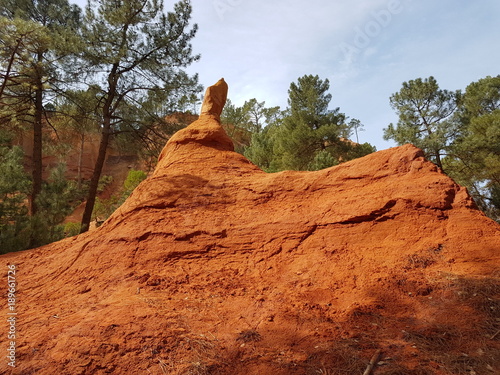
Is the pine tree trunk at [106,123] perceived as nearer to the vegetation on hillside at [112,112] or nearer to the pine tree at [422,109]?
the vegetation on hillside at [112,112]

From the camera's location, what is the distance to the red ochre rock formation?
3.56 metres

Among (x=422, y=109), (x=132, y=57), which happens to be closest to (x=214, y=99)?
(x=132, y=57)

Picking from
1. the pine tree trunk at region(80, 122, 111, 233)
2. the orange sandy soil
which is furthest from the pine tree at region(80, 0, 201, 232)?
the orange sandy soil

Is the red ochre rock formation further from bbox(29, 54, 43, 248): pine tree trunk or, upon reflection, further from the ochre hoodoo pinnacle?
bbox(29, 54, 43, 248): pine tree trunk

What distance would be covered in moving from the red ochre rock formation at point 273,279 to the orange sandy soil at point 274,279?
0.02 m

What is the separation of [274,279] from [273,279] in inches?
0.7

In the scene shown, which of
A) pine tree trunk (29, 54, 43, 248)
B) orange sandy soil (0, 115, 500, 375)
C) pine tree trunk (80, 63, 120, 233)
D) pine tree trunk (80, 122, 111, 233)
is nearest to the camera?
orange sandy soil (0, 115, 500, 375)

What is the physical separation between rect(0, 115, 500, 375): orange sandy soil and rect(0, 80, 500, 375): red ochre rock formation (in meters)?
0.02

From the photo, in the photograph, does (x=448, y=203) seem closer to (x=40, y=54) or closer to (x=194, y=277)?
(x=194, y=277)

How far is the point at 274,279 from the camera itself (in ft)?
17.5

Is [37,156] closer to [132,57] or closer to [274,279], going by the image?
[132,57]

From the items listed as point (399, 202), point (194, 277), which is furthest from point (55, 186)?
point (399, 202)

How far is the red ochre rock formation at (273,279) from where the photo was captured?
11.7 feet

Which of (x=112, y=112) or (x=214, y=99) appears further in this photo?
(x=112, y=112)
